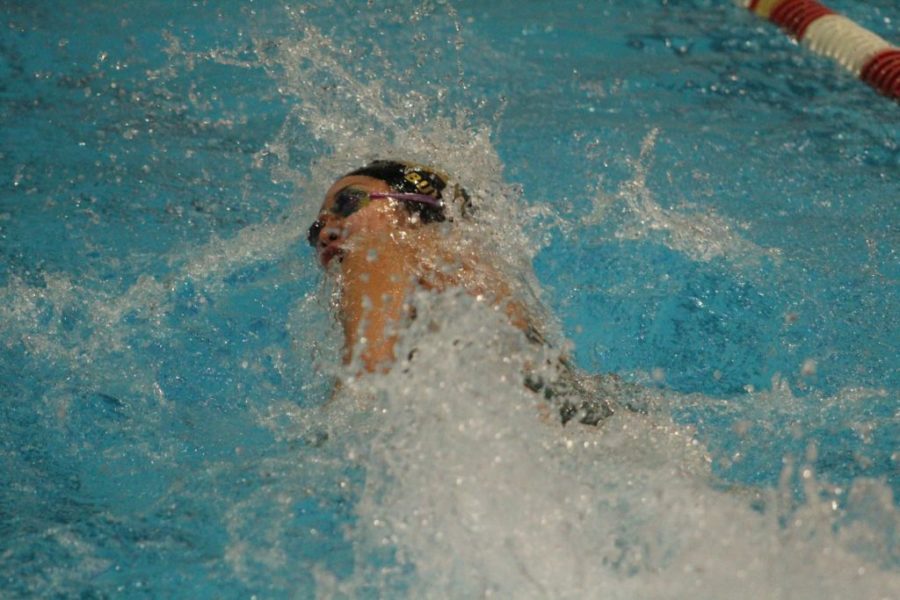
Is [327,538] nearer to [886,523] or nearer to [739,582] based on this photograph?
[739,582]

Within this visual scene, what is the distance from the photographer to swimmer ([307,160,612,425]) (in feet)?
7.73

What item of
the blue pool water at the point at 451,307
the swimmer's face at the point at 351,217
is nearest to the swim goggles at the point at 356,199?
the swimmer's face at the point at 351,217

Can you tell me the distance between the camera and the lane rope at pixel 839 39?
459cm

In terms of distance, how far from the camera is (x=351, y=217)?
8.48ft

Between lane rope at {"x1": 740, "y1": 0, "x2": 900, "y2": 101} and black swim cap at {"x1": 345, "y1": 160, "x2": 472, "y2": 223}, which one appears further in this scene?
lane rope at {"x1": 740, "y1": 0, "x2": 900, "y2": 101}

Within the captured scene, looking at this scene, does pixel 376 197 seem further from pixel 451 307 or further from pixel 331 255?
pixel 451 307

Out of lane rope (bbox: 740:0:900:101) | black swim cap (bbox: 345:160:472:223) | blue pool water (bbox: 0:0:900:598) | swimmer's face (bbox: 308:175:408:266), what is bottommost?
blue pool water (bbox: 0:0:900:598)

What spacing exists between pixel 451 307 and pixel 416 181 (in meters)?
0.51

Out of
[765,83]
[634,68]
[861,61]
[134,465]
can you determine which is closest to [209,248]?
[134,465]

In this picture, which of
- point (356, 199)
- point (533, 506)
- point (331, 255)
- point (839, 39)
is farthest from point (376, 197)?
point (839, 39)

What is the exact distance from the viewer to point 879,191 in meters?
3.87

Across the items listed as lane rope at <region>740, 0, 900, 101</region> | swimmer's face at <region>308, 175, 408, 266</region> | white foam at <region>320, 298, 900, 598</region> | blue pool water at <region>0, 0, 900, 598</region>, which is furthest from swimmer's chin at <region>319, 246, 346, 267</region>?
lane rope at <region>740, 0, 900, 101</region>

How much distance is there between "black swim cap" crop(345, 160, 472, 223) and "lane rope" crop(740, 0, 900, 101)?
2.67 m

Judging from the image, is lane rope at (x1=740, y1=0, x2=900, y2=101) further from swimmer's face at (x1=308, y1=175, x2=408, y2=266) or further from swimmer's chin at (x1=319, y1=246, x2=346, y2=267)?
swimmer's chin at (x1=319, y1=246, x2=346, y2=267)
